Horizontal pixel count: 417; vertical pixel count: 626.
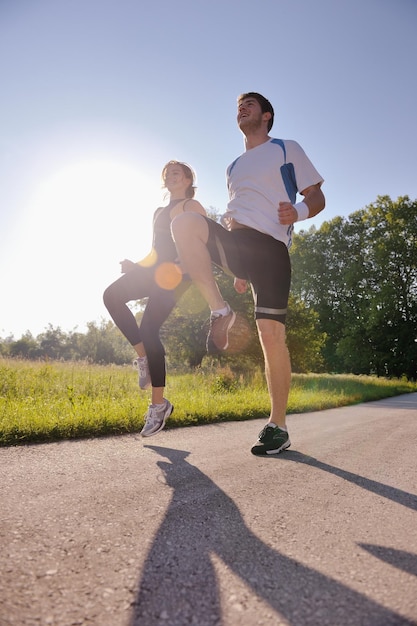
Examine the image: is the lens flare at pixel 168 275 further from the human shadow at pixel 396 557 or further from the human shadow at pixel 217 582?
the human shadow at pixel 396 557

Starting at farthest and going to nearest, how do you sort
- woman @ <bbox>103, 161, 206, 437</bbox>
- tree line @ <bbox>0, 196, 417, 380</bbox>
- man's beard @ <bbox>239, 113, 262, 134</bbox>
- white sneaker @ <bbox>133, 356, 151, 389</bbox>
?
tree line @ <bbox>0, 196, 417, 380</bbox>, white sneaker @ <bbox>133, 356, 151, 389</bbox>, woman @ <bbox>103, 161, 206, 437</bbox>, man's beard @ <bbox>239, 113, 262, 134</bbox>

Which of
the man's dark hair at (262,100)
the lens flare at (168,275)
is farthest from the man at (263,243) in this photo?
the lens flare at (168,275)

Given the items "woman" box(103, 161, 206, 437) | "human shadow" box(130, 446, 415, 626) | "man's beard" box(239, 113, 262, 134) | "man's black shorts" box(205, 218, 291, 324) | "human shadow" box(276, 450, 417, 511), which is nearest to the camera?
"human shadow" box(130, 446, 415, 626)

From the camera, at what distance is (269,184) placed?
10.4 feet

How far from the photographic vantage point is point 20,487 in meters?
1.86

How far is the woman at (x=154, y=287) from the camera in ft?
11.6

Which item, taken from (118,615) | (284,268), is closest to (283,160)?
(284,268)

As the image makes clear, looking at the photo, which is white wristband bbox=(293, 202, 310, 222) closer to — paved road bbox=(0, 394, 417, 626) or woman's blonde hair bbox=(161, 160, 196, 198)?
woman's blonde hair bbox=(161, 160, 196, 198)

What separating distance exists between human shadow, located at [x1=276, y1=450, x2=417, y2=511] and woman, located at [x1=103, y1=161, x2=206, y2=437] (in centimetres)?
131

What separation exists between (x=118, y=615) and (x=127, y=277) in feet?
10.0

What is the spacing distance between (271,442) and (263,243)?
141 cm

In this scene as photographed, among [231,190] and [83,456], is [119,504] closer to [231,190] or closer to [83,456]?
[83,456]

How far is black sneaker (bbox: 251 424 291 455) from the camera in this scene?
9.08 feet

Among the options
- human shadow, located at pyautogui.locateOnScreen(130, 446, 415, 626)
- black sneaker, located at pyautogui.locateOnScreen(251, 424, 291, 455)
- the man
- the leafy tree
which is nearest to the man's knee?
the man
